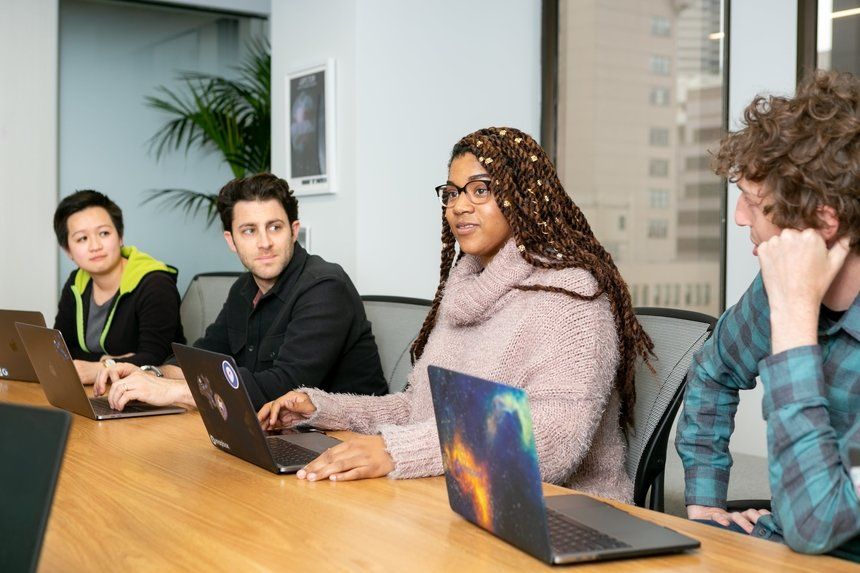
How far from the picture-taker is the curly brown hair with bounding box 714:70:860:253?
127cm

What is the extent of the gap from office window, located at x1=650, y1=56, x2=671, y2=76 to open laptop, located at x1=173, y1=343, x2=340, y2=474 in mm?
2457

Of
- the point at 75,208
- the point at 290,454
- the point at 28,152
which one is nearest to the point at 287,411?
the point at 290,454

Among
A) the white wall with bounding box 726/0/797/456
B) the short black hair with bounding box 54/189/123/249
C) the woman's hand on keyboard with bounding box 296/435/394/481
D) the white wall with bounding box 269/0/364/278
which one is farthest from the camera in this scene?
the white wall with bounding box 269/0/364/278

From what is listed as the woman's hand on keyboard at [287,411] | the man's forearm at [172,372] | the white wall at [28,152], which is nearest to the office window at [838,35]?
the woman's hand on keyboard at [287,411]

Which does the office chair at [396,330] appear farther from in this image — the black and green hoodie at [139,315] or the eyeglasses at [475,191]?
the black and green hoodie at [139,315]

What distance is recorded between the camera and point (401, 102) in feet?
12.9

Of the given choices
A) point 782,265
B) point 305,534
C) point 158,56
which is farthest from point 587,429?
point 158,56

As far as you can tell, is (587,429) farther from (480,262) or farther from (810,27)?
(810,27)

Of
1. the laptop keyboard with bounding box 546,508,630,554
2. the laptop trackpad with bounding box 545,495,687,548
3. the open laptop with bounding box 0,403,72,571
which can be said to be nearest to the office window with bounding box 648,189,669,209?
the laptop trackpad with bounding box 545,495,687,548

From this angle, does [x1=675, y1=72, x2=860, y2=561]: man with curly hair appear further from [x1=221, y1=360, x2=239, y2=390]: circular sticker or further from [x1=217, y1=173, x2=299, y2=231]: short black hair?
[x1=217, y1=173, x2=299, y2=231]: short black hair

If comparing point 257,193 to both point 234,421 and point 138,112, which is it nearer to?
point 234,421

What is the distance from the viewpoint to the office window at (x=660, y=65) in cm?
376

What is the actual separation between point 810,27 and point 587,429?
6.85 feet

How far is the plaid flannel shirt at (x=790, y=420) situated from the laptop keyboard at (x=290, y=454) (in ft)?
2.06
